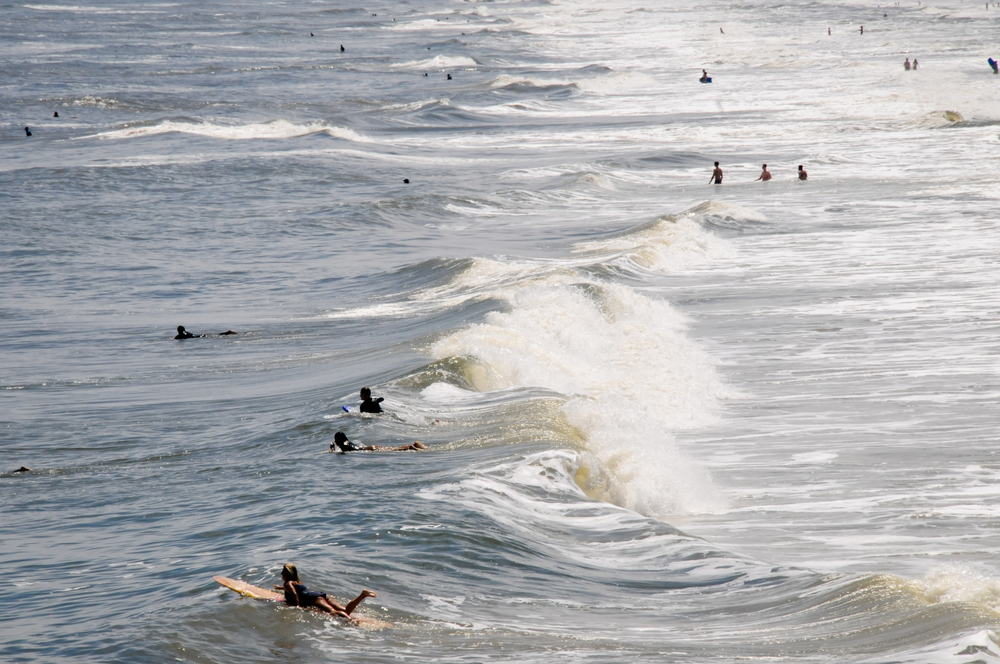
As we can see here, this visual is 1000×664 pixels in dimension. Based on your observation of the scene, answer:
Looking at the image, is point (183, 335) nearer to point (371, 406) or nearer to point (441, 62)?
point (371, 406)

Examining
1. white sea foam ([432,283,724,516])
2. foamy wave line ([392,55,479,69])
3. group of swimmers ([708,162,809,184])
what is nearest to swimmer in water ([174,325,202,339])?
white sea foam ([432,283,724,516])

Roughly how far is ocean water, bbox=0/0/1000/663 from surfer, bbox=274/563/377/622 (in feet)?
0.40

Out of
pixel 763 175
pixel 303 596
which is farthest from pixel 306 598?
pixel 763 175

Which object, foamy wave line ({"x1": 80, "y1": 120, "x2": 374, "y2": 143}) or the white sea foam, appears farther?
foamy wave line ({"x1": 80, "y1": 120, "x2": 374, "y2": 143})

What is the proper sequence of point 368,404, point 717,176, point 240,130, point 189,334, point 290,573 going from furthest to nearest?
point 240,130, point 717,176, point 189,334, point 368,404, point 290,573

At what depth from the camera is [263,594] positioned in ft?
28.5

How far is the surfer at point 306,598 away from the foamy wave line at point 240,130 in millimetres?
43099

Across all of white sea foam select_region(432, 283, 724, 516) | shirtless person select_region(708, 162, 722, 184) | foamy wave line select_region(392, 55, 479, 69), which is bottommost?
white sea foam select_region(432, 283, 724, 516)

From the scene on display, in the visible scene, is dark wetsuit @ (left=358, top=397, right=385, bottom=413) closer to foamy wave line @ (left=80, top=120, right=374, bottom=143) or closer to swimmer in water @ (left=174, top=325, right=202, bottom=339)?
swimmer in water @ (left=174, top=325, right=202, bottom=339)

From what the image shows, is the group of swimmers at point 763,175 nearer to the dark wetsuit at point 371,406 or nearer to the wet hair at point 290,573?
the dark wetsuit at point 371,406

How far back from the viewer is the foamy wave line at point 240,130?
51.6 metres

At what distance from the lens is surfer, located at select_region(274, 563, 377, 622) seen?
838 centimetres

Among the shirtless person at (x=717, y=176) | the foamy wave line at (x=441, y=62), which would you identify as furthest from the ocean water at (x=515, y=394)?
the foamy wave line at (x=441, y=62)

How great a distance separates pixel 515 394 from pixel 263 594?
7.11 m
